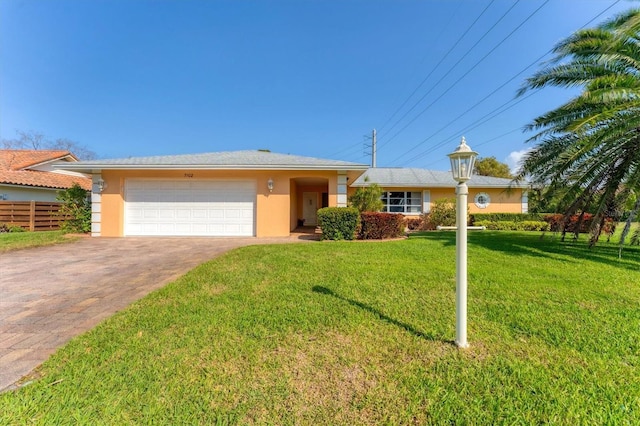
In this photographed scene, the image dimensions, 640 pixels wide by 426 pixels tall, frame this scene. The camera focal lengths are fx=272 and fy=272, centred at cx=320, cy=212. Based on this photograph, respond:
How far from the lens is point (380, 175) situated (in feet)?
62.8

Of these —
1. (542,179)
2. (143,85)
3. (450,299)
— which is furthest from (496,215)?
(143,85)

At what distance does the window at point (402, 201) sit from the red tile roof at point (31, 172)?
20018mm

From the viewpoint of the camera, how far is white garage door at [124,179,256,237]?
37.6ft

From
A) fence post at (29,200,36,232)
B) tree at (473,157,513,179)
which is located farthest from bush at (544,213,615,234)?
fence post at (29,200,36,232)

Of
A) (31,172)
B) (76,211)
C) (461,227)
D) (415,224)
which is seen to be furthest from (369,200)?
(31,172)

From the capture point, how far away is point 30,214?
45.2 ft

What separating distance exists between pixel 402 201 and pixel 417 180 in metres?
1.72

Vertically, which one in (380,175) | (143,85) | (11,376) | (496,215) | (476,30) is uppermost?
(476,30)

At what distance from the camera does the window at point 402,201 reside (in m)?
17.4

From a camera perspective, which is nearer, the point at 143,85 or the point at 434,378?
the point at 434,378

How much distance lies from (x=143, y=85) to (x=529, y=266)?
19079 mm

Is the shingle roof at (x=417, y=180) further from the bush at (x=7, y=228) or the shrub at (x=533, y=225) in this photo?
the bush at (x=7, y=228)

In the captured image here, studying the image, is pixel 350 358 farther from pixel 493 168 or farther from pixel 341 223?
pixel 493 168

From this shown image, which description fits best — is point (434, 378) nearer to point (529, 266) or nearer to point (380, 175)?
point (529, 266)
